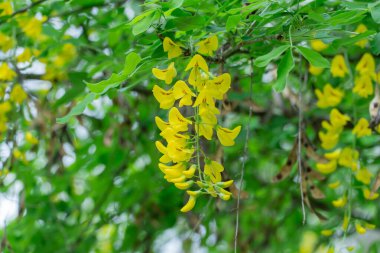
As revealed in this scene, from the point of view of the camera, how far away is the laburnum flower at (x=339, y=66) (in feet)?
6.03

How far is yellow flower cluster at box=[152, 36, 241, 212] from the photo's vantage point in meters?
1.21

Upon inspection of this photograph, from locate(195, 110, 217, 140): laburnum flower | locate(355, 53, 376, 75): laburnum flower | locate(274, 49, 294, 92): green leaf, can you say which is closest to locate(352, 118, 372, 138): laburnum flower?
locate(355, 53, 376, 75): laburnum flower

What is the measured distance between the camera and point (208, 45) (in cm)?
131

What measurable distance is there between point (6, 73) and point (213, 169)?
3.03 feet

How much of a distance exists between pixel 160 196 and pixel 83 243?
304mm

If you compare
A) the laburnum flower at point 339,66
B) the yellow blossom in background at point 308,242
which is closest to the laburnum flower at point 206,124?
the laburnum flower at point 339,66

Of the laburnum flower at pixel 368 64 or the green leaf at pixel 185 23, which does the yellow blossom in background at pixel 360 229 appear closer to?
the laburnum flower at pixel 368 64

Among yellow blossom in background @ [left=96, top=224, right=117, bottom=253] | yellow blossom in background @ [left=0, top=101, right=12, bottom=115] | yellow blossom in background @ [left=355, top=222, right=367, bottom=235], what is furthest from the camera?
yellow blossom in background @ [left=96, top=224, right=117, bottom=253]

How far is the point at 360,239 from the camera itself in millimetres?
3209

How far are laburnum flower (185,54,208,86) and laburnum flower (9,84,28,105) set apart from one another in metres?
0.89

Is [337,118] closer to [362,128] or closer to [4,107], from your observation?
[362,128]

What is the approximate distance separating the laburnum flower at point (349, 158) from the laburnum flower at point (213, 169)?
600 millimetres

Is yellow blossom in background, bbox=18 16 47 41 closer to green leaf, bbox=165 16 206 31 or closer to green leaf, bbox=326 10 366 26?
green leaf, bbox=165 16 206 31

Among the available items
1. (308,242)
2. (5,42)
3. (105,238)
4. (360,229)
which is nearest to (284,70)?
(360,229)
